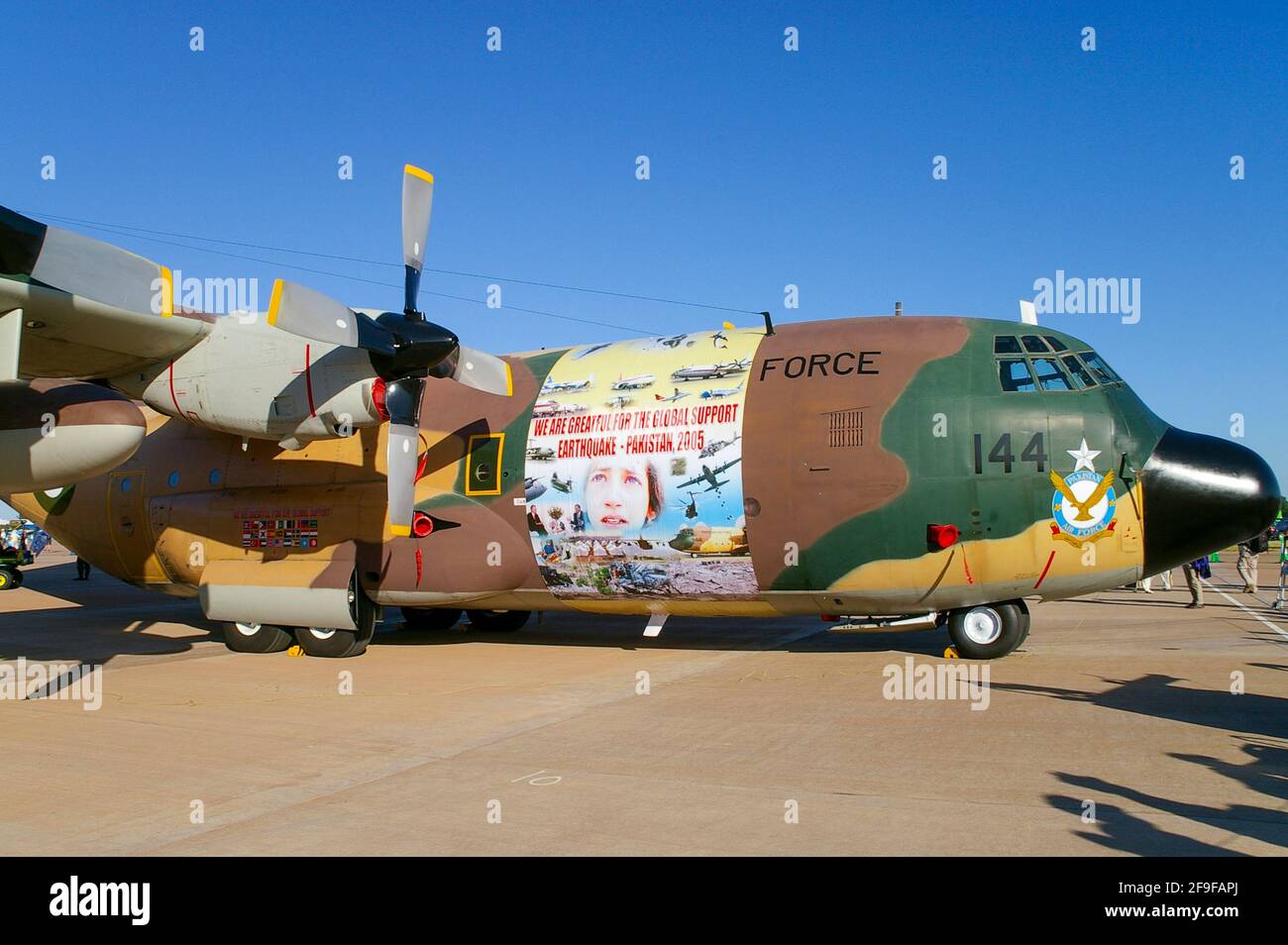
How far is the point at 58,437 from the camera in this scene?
11.6 metres

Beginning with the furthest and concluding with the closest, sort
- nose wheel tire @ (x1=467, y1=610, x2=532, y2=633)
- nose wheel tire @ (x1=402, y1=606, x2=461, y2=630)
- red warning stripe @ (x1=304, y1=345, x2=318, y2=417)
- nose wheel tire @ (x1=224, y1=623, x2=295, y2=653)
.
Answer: nose wheel tire @ (x1=402, y1=606, x2=461, y2=630)
nose wheel tire @ (x1=467, y1=610, x2=532, y2=633)
nose wheel tire @ (x1=224, y1=623, x2=295, y2=653)
red warning stripe @ (x1=304, y1=345, x2=318, y2=417)

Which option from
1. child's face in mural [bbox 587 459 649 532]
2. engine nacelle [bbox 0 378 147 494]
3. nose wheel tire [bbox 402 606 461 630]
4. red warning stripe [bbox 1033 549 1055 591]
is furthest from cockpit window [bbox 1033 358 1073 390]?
nose wheel tire [bbox 402 606 461 630]

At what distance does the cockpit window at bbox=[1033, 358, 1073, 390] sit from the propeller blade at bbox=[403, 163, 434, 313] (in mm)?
8551

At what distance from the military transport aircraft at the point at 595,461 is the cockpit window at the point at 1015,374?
0.04 metres

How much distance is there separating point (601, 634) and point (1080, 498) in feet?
28.7

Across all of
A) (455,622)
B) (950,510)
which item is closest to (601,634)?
(455,622)

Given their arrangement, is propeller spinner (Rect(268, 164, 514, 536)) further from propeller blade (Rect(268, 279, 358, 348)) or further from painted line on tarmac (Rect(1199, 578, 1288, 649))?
painted line on tarmac (Rect(1199, 578, 1288, 649))

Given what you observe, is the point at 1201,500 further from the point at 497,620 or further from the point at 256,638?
the point at 256,638

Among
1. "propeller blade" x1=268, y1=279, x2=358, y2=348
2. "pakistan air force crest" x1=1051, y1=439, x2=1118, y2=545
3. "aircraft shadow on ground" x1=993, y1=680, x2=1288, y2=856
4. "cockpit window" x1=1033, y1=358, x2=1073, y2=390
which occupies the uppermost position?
"propeller blade" x1=268, y1=279, x2=358, y2=348

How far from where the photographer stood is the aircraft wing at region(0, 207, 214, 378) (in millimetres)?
10273

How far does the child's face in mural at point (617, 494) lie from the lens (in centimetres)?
1348

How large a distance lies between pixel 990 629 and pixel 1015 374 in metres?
3.36

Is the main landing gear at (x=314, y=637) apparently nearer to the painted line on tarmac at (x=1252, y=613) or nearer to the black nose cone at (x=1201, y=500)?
the black nose cone at (x=1201, y=500)
